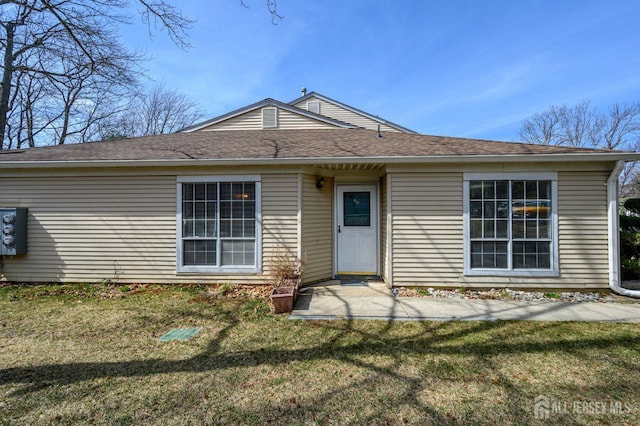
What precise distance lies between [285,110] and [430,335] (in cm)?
762

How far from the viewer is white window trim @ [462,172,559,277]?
5660 millimetres

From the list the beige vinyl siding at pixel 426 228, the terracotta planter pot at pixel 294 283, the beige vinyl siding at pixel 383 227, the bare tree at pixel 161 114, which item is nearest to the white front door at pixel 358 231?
the beige vinyl siding at pixel 383 227

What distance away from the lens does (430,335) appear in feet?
12.5

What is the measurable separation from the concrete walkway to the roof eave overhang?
101 inches

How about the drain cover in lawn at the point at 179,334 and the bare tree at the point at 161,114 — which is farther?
the bare tree at the point at 161,114

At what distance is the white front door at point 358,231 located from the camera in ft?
22.0

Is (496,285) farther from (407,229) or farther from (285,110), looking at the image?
(285,110)

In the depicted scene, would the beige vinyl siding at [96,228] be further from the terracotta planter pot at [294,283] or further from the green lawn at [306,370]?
the terracotta planter pot at [294,283]

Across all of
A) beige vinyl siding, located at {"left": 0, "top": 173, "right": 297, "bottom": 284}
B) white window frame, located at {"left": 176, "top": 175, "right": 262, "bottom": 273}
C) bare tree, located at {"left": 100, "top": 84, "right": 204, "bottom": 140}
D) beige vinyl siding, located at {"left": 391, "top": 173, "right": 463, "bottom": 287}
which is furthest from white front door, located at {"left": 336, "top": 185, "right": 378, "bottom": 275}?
bare tree, located at {"left": 100, "top": 84, "right": 204, "bottom": 140}

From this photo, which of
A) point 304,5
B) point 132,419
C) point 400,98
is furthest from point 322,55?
point 132,419

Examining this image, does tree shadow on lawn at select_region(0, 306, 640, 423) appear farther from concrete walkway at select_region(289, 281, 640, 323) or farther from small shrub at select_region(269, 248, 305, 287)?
small shrub at select_region(269, 248, 305, 287)

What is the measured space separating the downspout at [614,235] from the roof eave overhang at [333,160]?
49 centimetres

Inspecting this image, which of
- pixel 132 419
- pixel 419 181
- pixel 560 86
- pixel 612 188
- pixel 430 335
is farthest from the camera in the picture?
pixel 560 86

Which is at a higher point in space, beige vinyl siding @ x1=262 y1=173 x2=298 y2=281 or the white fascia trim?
the white fascia trim
